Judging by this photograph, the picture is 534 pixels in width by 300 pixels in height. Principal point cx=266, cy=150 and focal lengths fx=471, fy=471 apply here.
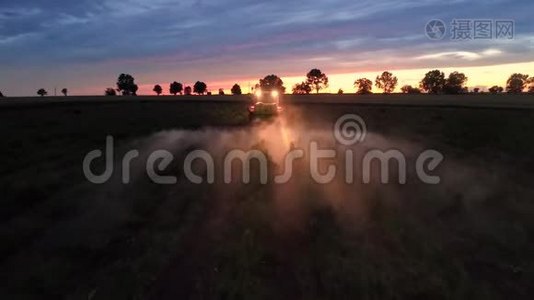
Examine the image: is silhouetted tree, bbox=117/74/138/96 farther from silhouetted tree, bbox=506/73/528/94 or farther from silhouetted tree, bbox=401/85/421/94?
silhouetted tree, bbox=506/73/528/94

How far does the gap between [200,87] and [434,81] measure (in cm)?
8468

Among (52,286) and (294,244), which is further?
(294,244)

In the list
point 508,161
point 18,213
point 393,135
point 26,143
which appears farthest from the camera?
point 393,135

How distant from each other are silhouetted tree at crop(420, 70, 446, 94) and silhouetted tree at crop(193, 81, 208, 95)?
264 feet

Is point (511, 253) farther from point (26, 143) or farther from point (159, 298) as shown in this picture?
point (26, 143)

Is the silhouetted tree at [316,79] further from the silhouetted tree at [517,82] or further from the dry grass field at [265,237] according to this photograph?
the dry grass field at [265,237]

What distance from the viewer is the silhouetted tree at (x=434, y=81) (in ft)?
498

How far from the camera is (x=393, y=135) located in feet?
87.3

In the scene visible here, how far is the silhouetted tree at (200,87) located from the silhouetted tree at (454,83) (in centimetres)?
8699

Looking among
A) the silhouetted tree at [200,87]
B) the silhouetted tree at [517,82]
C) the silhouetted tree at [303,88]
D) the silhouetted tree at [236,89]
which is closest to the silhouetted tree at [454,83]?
the silhouetted tree at [517,82]

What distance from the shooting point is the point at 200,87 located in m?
181

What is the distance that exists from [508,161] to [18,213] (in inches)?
644

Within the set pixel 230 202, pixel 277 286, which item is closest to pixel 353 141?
pixel 230 202

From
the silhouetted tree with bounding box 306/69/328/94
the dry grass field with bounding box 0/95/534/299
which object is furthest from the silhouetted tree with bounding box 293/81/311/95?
the dry grass field with bounding box 0/95/534/299
